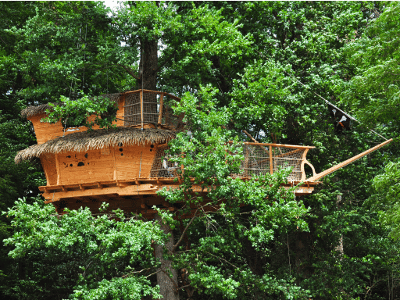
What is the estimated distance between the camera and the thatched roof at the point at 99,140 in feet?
39.0

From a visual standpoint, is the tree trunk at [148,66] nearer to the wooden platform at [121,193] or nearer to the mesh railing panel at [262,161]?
the wooden platform at [121,193]

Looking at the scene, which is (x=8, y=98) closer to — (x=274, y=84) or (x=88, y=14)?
(x=88, y=14)

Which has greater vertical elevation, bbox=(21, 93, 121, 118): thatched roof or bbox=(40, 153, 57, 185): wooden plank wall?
bbox=(21, 93, 121, 118): thatched roof

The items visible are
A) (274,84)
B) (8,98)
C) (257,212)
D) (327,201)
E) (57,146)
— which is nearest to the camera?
(257,212)

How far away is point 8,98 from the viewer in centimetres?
1883

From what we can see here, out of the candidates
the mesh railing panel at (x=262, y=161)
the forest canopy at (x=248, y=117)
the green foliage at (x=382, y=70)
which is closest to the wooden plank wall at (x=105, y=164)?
the forest canopy at (x=248, y=117)

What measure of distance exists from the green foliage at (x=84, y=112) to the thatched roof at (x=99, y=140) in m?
0.35

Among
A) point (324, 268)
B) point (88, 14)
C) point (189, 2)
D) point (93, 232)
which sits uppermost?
point (189, 2)

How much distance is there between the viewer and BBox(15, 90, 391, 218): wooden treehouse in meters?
12.0

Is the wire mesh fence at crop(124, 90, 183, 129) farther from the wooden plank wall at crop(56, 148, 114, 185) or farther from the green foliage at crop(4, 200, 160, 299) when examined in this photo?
the green foliage at crop(4, 200, 160, 299)

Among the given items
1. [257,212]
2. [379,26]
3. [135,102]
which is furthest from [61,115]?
[379,26]

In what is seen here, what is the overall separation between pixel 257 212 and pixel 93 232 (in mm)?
4016

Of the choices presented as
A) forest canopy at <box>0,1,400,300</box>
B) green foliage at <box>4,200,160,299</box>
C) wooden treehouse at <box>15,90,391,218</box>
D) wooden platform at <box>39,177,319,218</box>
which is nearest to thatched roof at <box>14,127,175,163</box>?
wooden treehouse at <box>15,90,391,218</box>

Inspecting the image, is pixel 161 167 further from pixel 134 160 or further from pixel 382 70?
pixel 382 70
